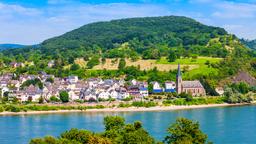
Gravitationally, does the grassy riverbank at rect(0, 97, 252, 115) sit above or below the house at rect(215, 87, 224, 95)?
below

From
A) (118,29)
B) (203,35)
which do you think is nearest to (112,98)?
(203,35)

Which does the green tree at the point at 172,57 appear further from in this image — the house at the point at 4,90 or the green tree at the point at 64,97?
the house at the point at 4,90

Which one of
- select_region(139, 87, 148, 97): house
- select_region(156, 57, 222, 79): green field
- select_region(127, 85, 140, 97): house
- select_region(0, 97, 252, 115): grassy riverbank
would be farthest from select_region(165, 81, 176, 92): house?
select_region(0, 97, 252, 115): grassy riverbank

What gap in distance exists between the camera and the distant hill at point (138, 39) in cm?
5816

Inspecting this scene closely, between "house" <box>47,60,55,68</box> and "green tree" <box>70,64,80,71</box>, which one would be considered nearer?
"green tree" <box>70,64,80,71</box>

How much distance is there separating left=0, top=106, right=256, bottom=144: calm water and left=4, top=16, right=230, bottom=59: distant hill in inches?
818

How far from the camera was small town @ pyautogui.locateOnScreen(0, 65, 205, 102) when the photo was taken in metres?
39.7

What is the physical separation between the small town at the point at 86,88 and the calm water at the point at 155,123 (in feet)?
19.4

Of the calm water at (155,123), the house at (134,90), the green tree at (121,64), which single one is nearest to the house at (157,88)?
the house at (134,90)

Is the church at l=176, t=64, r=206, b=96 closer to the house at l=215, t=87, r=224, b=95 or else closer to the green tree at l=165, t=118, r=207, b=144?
the house at l=215, t=87, r=224, b=95

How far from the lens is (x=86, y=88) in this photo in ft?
136

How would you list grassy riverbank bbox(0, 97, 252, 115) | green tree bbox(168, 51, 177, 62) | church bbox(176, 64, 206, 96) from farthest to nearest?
green tree bbox(168, 51, 177, 62), church bbox(176, 64, 206, 96), grassy riverbank bbox(0, 97, 252, 115)

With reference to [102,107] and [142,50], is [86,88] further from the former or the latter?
[142,50]

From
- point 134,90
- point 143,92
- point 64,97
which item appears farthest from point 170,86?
point 64,97
